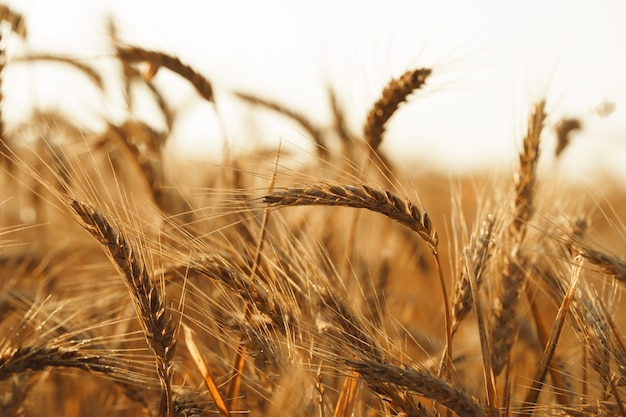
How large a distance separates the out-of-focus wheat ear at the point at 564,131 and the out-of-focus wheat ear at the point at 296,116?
79 cm

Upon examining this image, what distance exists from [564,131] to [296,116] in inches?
40.0

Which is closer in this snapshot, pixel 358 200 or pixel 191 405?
pixel 358 200

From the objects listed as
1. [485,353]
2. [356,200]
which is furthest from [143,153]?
[485,353]

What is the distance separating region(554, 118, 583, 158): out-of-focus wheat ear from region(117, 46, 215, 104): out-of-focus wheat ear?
1.08 meters

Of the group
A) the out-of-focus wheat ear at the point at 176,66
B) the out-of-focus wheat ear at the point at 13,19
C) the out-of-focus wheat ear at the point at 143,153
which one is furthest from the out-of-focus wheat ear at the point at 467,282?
the out-of-focus wheat ear at the point at 13,19

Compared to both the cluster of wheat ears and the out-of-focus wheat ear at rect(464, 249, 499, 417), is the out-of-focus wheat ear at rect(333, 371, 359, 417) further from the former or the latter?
the out-of-focus wheat ear at rect(464, 249, 499, 417)

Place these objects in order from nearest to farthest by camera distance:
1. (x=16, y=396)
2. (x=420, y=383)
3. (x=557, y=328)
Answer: (x=420, y=383)
(x=557, y=328)
(x=16, y=396)

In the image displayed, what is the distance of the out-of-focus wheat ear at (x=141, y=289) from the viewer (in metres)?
1.23

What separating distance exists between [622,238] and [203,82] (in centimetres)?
128

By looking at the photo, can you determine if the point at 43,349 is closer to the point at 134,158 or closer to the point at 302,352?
the point at 302,352

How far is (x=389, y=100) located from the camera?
1812 millimetres

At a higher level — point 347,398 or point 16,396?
point 347,398

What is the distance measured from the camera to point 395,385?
1.19 metres

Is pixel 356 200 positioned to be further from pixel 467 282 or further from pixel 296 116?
pixel 296 116
